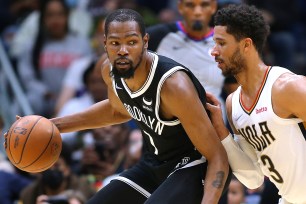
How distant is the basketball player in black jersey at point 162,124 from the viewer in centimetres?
517

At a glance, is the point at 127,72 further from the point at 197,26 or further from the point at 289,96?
the point at 197,26

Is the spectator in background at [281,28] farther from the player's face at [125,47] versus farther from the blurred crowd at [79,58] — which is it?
the player's face at [125,47]

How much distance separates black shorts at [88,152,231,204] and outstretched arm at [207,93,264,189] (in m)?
0.20

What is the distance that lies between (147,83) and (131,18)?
438 mm

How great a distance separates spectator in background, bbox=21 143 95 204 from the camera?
7422 millimetres

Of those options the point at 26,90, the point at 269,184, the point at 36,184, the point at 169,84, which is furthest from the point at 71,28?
the point at 169,84

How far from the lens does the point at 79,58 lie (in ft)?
34.2

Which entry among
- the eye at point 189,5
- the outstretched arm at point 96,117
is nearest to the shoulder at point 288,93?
the outstretched arm at point 96,117

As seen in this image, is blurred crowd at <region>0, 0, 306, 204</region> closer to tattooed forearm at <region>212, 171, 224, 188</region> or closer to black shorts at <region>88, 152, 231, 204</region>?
black shorts at <region>88, 152, 231, 204</region>

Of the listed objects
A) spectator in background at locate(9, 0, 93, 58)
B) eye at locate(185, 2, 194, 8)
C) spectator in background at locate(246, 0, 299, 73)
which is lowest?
spectator in background at locate(246, 0, 299, 73)

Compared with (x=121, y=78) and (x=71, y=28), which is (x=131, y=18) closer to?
(x=121, y=78)

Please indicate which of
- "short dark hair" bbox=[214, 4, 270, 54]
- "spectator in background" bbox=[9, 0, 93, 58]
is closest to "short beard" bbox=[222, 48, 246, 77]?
"short dark hair" bbox=[214, 4, 270, 54]

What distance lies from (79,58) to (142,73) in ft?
16.9

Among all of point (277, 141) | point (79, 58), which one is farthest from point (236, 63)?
point (79, 58)
